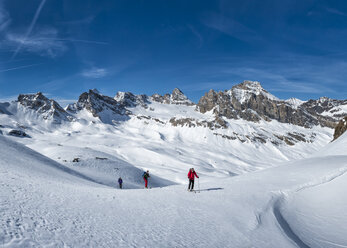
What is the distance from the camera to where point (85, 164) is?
172ft

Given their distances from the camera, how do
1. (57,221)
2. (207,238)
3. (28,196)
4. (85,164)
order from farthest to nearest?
1. (85,164)
2. (28,196)
3. (207,238)
4. (57,221)

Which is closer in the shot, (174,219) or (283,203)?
(174,219)

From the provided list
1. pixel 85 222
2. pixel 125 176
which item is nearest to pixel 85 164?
pixel 125 176

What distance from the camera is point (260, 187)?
21.3 m

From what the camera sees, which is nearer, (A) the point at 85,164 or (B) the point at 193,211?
(B) the point at 193,211

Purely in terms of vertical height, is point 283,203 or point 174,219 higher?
point 283,203

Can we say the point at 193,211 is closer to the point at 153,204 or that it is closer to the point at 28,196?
the point at 153,204

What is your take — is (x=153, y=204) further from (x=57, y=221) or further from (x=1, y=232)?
(x=1, y=232)

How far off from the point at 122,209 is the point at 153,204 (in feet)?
7.51

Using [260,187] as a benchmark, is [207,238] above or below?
below

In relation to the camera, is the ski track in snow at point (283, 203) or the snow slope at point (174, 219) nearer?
the snow slope at point (174, 219)

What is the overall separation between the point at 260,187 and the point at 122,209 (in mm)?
14537

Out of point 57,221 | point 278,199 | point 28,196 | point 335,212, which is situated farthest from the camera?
point 278,199

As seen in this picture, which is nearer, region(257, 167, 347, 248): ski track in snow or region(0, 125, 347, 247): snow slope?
region(0, 125, 347, 247): snow slope
